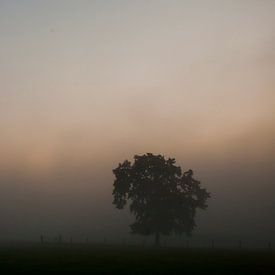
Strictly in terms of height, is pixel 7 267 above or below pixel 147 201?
below

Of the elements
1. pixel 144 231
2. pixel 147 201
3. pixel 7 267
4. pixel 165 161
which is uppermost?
pixel 165 161

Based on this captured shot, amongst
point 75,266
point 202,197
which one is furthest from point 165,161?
point 75,266

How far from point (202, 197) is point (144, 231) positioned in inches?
497

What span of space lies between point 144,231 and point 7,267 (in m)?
54.9

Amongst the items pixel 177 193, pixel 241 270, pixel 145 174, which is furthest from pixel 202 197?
pixel 241 270

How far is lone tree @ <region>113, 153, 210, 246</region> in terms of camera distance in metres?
84.8

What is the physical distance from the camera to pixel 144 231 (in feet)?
280

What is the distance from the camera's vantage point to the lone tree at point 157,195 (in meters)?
84.8

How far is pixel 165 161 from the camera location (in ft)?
286

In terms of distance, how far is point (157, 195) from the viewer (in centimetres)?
8488

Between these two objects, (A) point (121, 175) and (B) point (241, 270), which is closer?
(B) point (241, 270)

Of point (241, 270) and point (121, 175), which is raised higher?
point (121, 175)

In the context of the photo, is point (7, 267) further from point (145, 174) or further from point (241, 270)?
point (145, 174)

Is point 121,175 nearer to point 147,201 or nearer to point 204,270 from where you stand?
point 147,201
